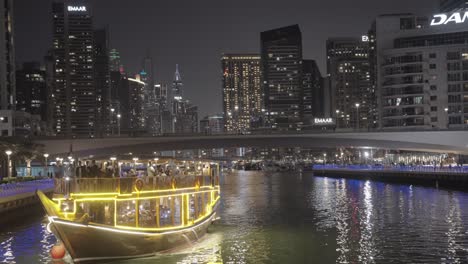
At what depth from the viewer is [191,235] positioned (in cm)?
3322

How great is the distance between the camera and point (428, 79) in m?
137

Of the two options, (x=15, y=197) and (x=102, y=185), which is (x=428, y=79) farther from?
(x=102, y=185)

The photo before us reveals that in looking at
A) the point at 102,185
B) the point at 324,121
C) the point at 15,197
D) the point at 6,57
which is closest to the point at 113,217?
the point at 102,185

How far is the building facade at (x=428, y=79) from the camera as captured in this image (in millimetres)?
135375

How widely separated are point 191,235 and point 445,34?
4773 inches

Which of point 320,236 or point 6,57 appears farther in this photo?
point 6,57

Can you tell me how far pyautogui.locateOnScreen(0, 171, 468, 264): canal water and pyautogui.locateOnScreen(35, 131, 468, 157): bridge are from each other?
95.9ft

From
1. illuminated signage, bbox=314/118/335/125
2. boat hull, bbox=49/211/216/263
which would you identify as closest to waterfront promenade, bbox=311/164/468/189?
illuminated signage, bbox=314/118/335/125

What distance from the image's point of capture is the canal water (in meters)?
30.7

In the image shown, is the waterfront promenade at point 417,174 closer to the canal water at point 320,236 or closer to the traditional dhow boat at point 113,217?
the canal water at point 320,236

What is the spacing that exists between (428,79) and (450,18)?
15.7m

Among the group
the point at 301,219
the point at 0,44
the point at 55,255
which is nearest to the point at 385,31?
the point at 0,44

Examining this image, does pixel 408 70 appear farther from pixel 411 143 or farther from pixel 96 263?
pixel 96 263

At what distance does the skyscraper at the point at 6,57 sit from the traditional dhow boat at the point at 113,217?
109847 mm
